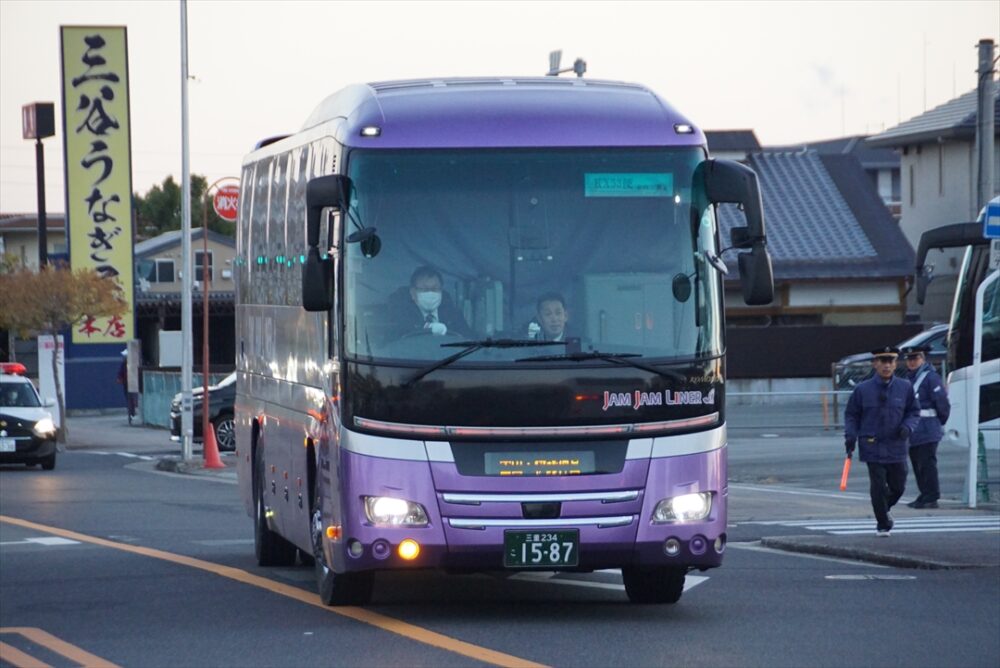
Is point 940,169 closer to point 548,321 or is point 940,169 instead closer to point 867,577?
point 867,577

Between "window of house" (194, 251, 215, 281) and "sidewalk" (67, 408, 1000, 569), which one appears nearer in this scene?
"sidewalk" (67, 408, 1000, 569)

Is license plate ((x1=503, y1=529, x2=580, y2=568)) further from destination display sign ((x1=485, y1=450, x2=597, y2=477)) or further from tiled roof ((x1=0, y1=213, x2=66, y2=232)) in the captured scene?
tiled roof ((x1=0, y1=213, x2=66, y2=232))

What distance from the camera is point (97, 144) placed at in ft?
164

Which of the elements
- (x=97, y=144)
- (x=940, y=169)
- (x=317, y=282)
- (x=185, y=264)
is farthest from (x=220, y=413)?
(x=940, y=169)

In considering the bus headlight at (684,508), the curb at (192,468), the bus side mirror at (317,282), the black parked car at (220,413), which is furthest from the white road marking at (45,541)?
the black parked car at (220,413)

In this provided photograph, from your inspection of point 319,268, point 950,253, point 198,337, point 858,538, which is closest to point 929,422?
point 858,538

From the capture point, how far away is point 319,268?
10602 millimetres

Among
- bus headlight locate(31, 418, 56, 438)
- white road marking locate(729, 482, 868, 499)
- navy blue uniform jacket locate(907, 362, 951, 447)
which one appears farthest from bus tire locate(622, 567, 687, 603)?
bus headlight locate(31, 418, 56, 438)

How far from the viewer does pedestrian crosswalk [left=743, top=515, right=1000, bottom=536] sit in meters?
17.6

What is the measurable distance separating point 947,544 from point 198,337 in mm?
59831

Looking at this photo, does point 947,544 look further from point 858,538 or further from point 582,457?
point 582,457

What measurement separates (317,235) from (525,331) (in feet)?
4.57

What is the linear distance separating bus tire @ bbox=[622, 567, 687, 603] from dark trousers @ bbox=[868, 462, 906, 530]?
16.3 ft

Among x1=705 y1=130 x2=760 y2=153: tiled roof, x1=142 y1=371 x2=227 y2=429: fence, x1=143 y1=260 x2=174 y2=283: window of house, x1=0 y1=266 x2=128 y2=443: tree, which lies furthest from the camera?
x1=143 y1=260 x2=174 y2=283: window of house
